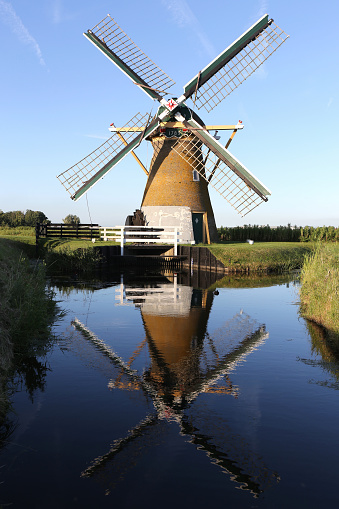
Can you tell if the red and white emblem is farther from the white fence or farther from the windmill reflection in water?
the windmill reflection in water

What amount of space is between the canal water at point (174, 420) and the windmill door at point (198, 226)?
16416mm

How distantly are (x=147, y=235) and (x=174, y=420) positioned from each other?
865 inches

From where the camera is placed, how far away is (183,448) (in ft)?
16.0

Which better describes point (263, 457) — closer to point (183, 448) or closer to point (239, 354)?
point (183, 448)

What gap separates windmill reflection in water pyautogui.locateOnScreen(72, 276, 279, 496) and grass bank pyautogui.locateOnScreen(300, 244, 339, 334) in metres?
1.53

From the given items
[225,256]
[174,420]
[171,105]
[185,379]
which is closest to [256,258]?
[225,256]

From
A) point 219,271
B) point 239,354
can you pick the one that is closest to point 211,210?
point 219,271

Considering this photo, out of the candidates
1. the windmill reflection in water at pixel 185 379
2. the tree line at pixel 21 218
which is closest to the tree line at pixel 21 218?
the tree line at pixel 21 218

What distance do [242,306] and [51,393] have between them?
857 cm

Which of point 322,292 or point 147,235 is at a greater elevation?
point 147,235

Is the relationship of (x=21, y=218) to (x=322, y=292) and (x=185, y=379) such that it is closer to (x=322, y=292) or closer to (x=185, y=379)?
(x=322, y=292)

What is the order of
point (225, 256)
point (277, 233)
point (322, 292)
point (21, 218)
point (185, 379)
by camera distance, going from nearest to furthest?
Result: point (185, 379)
point (322, 292)
point (225, 256)
point (277, 233)
point (21, 218)

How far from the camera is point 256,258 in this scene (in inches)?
962

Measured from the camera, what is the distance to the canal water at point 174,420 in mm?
4195
